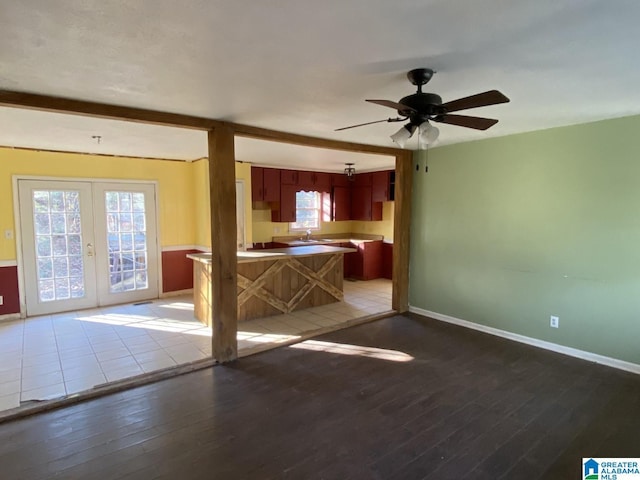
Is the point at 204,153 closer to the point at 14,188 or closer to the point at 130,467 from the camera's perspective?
the point at 14,188

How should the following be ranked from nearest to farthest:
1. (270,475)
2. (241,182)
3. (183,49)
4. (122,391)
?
(183,49) → (270,475) → (122,391) → (241,182)

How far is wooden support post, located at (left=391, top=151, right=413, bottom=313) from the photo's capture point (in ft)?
16.5

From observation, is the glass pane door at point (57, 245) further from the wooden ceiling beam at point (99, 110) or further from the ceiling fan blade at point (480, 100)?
the ceiling fan blade at point (480, 100)

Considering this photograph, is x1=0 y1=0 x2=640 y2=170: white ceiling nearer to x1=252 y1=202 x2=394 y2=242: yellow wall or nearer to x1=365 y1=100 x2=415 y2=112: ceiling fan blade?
x1=365 y1=100 x2=415 y2=112: ceiling fan blade

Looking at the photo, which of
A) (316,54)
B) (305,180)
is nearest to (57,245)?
(305,180)

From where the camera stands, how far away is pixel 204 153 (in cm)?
533

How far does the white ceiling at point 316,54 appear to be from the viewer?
1506mm

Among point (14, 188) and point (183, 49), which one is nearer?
point (183, 49)

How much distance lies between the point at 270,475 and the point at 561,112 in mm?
3533

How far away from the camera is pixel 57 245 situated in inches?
200

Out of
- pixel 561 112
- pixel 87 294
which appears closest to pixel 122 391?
pixel 87 294

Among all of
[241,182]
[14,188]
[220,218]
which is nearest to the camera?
[220,218]

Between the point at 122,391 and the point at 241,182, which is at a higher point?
the point at 241,182

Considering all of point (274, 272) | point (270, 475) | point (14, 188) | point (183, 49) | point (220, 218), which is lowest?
point (270, 475)
